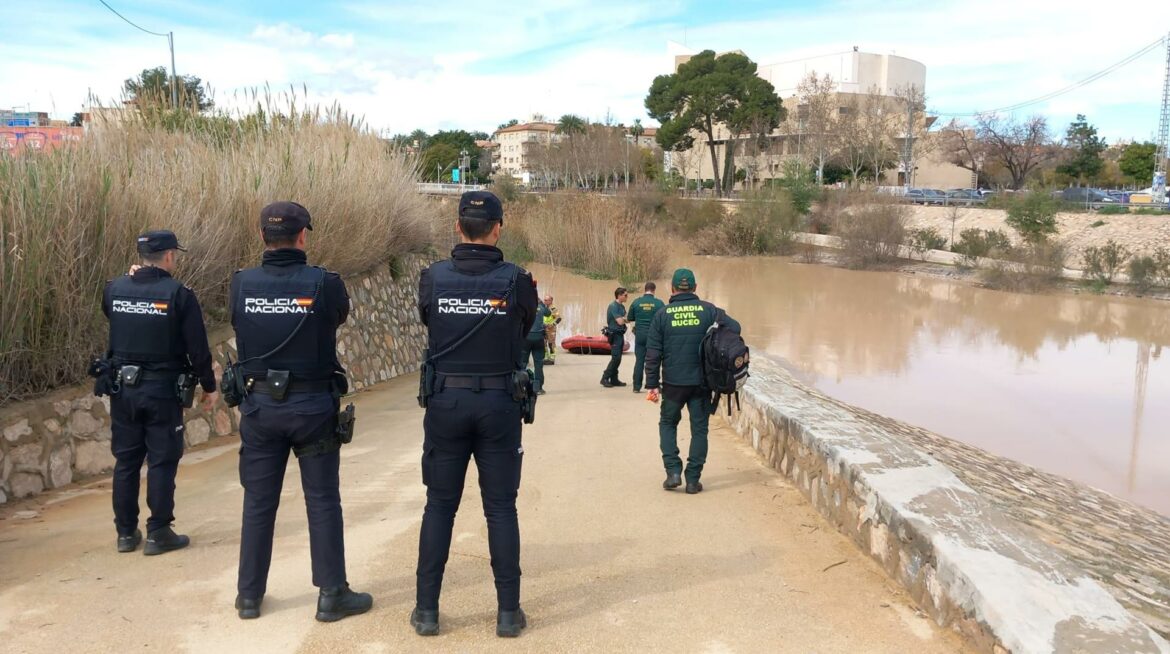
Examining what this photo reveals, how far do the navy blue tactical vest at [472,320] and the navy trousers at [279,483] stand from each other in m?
0.63

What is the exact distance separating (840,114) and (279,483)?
7151 centimetres

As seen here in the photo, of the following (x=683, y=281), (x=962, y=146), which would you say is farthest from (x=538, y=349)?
(x=962, y=146)

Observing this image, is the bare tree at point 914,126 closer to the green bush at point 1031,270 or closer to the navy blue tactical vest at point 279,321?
the green bush at point 1031,270

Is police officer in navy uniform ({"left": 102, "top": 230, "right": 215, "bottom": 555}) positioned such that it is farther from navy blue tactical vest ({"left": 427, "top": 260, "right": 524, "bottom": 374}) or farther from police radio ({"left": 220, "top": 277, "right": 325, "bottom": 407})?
navy blue tactical vest ({"left": 427, "top": 260, "right": 524, "bottom": 374})

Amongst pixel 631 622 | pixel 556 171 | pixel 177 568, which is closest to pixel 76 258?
pixel 177 568

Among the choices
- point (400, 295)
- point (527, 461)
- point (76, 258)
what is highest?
point (76, 258)

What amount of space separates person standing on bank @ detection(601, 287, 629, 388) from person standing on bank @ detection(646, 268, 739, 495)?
18.5 feet

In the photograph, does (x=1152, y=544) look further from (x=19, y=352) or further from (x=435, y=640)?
(x=19, y=352)

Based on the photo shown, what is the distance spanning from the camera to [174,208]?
800 centimetres

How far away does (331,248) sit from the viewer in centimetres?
1054

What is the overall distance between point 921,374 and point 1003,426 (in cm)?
480

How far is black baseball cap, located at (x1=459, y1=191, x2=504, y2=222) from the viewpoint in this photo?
365 centimetres

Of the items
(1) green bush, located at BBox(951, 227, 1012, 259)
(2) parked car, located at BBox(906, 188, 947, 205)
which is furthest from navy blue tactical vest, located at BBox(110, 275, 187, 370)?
(2) parked car, located at BBox(906, 188, 947, 205)

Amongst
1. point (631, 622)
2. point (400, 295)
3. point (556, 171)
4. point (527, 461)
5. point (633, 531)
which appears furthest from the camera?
point (556, 171)
